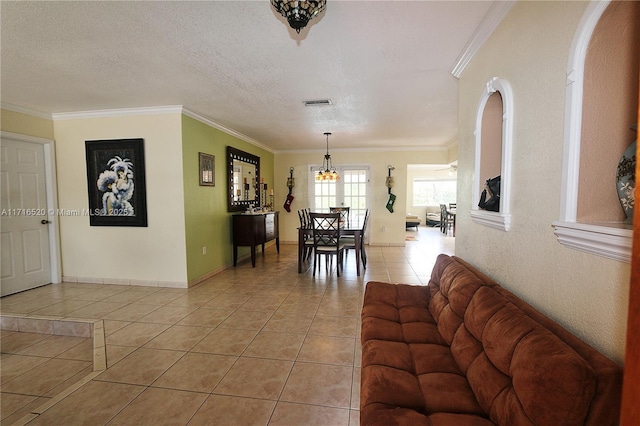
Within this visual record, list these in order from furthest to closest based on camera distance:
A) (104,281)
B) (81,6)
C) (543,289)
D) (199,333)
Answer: (104,281), (199,333), (81,6), (543,289)

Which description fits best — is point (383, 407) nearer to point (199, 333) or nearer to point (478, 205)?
point (478, 205)

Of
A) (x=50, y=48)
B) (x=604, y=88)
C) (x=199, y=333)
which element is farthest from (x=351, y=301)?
(x=50, y=48)

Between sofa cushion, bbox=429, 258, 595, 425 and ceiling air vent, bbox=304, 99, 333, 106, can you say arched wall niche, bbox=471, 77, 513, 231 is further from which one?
ceiling air vent, bbox=304, 99, 333, 106

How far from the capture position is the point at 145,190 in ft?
12.6

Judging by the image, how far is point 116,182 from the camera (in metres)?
3.92

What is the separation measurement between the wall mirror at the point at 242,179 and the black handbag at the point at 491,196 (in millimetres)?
3964

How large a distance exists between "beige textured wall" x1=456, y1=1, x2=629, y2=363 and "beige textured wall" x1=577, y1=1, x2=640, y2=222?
101mm

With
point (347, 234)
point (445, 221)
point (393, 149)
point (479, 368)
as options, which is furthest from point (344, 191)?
point (479, 368)

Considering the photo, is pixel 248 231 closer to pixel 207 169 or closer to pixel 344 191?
pixel 207 169

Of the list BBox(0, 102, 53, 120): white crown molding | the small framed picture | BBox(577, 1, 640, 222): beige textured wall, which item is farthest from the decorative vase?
BBox(0, 102, 53, 120): white crown molding

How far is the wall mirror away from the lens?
4934 mm

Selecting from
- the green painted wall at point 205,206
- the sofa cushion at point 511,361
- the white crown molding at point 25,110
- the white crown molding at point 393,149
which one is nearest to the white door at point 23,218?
the white crown molding at point 25,110

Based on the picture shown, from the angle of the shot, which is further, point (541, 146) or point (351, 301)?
point (351, 301)

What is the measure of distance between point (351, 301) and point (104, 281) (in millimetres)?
3504
